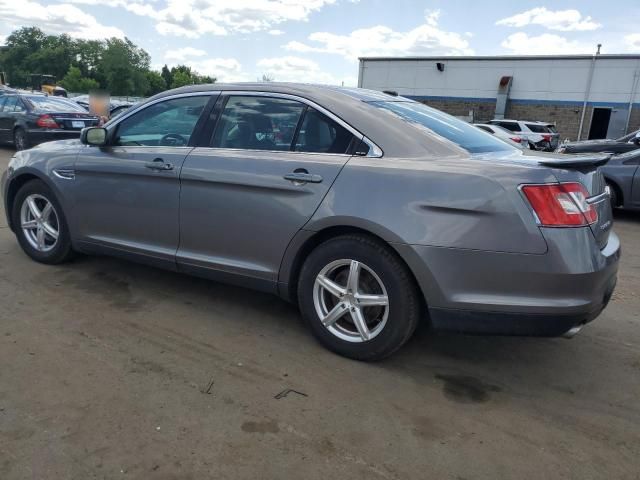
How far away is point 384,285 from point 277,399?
0.84 meters

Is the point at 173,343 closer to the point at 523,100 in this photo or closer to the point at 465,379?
the point at 465,379

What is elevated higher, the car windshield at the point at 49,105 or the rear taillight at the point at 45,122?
the car windshield at the point at 49,105

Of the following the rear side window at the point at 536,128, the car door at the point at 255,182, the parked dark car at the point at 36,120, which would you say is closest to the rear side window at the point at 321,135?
the car door at the point at 255,182

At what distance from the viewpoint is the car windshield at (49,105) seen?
1288 centimetres

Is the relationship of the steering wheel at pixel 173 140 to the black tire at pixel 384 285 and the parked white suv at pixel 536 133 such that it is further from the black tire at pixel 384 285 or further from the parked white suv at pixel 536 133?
the parked white suv at pixel 536 133

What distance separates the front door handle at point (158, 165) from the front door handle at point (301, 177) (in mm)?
1007

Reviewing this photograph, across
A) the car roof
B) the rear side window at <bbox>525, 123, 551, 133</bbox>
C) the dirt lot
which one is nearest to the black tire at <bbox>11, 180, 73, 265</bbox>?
the dirt lot

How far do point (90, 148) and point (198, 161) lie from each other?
4.08 feet

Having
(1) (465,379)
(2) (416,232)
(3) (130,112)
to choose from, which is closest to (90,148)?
(3) (130,112)

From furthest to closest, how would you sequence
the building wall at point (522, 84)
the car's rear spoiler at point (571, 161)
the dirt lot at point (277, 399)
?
the building wall at point (522, 84)
the car's rear spoiler at point (571, 161)
the dirt lot at point (277, 399)

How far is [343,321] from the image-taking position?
11.1 feet

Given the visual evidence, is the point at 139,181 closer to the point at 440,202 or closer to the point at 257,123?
the point at 257,123

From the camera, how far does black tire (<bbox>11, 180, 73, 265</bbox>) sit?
4.66 m

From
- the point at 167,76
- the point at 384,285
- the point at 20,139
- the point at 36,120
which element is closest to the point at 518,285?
the point at 384,285
